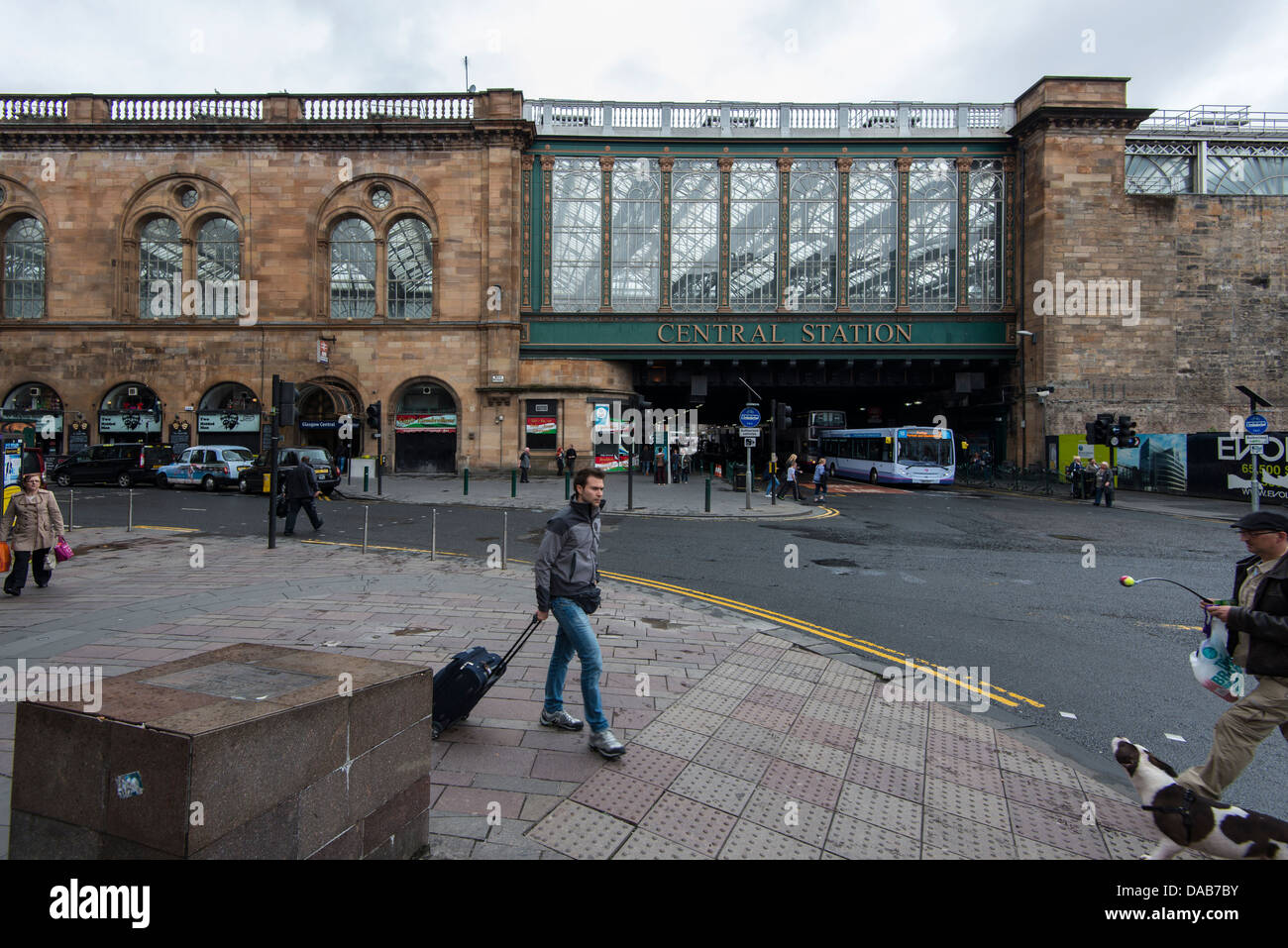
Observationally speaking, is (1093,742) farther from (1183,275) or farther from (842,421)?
(842,421)

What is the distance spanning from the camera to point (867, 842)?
3396mm

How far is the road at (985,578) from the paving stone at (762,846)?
7.92ft

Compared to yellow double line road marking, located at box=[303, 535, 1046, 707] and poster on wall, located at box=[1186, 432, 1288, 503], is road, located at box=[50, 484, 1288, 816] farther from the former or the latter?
poster on wall, located at box=[1186, 432, 1288, 503]

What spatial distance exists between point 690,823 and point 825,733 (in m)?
1.61

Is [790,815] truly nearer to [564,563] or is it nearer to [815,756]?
[815,756]

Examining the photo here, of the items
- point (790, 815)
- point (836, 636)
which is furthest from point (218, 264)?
point (790, 815)

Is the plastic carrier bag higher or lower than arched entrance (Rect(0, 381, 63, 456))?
lower

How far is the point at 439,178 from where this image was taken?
1215 inches

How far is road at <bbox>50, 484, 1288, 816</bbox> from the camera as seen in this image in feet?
17.3

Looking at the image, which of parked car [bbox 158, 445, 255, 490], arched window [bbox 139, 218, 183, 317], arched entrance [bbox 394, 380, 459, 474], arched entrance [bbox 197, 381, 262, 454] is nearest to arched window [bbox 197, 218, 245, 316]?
arched window [bbox 139, 218, 183, 317]

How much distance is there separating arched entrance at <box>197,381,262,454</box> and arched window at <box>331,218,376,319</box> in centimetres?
564

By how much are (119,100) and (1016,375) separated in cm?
4329
